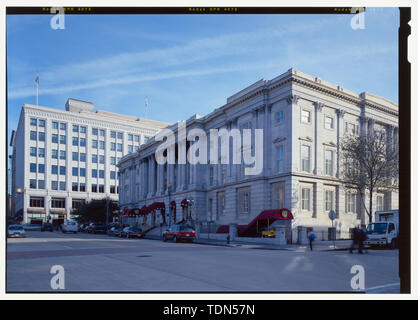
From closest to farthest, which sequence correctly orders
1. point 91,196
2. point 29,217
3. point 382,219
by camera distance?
point 382,219, point 29,217, point 91,196

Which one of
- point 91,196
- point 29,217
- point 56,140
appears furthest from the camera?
point 91,196

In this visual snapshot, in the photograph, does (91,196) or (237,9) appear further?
(91,196)

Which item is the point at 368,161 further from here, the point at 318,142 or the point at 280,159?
the point at 280,159

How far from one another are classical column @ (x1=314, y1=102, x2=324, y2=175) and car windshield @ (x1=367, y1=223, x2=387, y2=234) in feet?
21.3

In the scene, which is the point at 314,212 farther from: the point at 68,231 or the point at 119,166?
the point at 119,166

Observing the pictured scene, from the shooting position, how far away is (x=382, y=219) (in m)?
28.5

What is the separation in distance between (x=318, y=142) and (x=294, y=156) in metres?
3.45

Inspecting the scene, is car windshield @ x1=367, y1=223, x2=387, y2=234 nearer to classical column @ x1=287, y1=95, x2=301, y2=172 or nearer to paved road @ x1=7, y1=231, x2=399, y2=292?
classical column @ x1=287, y1=95, x2=301, y2=172

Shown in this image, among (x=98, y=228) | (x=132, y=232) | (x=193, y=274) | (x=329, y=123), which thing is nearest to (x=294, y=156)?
(x=329, y=123)
